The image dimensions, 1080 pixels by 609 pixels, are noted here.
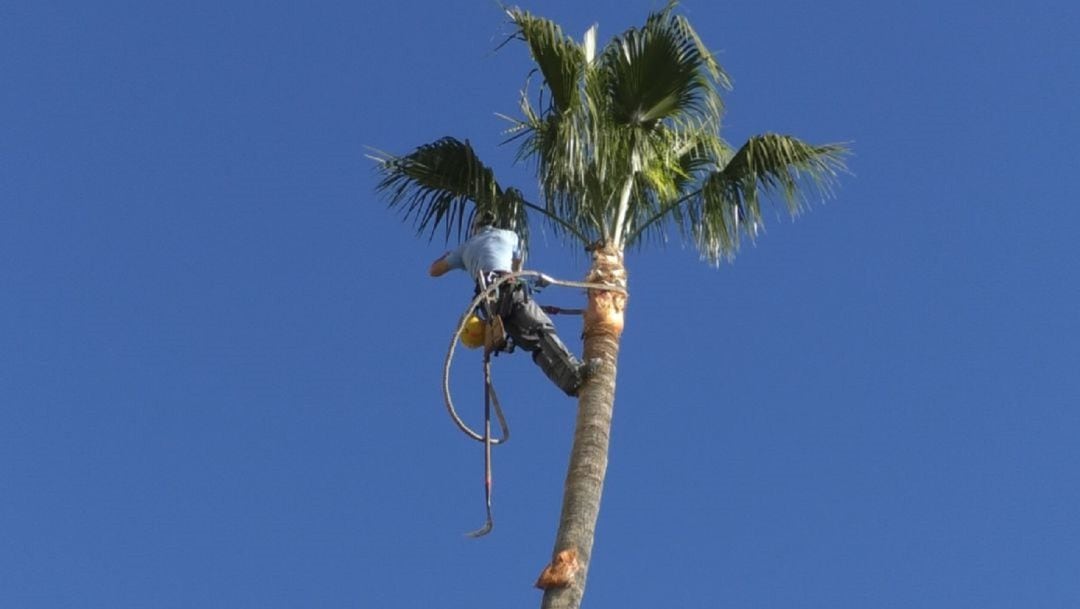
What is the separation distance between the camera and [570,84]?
1296 centimetres

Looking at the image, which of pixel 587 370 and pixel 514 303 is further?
pixel 514 303

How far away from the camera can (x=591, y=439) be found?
11.6 m

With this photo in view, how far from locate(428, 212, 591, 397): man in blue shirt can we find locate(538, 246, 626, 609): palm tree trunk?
0.17m

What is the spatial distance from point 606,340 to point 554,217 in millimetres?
1344

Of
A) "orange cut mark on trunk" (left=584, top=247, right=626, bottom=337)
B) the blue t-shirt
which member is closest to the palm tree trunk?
"orange cut mark on trunk" (left=584, top=247, right=626, bottom=337)

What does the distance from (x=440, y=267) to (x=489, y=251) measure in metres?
0.72

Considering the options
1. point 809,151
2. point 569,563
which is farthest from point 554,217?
point 569,563

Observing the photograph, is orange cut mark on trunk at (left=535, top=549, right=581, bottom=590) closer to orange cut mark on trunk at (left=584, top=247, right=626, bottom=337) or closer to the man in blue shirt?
the man in blue shirt

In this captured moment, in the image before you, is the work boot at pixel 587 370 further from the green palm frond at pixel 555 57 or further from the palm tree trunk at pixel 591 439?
the green palm frond at pixel 555 57

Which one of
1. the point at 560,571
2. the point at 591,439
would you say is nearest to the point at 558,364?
the point at 591,439

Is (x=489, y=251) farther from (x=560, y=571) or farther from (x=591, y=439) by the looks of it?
(x=560, y=571)

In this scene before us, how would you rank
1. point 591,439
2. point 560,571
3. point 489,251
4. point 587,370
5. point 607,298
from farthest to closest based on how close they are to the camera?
point 489,251, point 607,298, point 587,370, point 591,439, point 560,571

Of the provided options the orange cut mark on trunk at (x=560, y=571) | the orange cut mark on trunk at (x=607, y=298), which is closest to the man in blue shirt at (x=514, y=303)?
the orange cut mark on trunk at (x=607, y=298)

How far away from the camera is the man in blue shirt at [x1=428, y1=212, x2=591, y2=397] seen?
12234 mm
